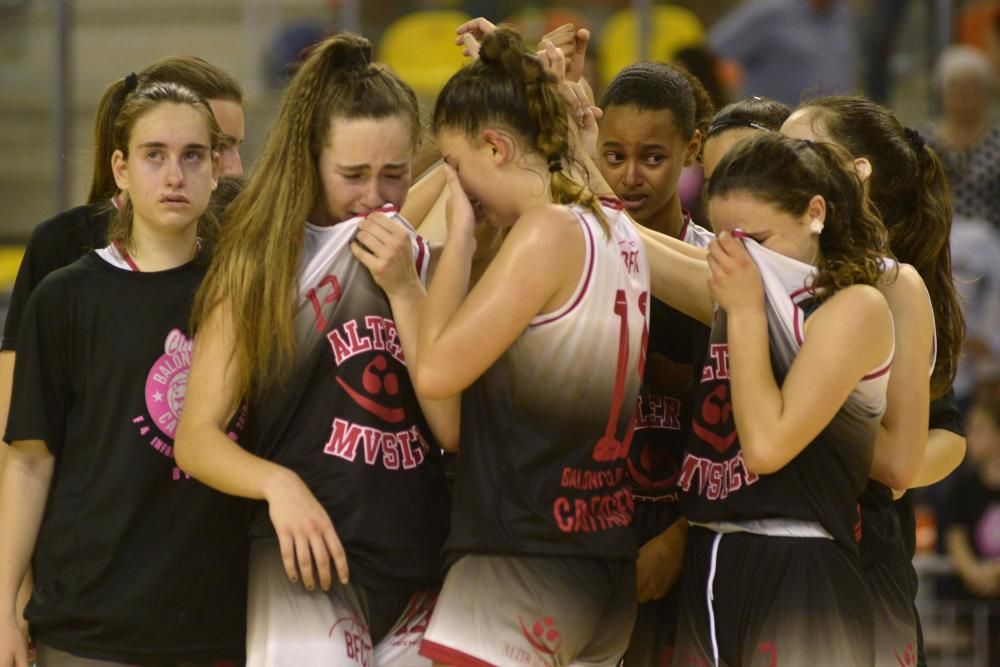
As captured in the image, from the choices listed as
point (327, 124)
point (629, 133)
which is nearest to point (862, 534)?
point (629, 133)

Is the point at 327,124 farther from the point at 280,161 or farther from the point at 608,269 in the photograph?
the point at 608,269

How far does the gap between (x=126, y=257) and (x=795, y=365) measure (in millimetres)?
1366

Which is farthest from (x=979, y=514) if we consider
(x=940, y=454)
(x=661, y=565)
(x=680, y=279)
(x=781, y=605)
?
(x=781, y=605)

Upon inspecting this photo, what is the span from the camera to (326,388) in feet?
10.00

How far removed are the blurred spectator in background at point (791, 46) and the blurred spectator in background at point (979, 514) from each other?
6.88 ft

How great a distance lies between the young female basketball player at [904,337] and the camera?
322cm

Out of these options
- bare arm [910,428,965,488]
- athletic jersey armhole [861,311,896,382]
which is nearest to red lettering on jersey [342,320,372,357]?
athletic jersey armhole [861,311,896,382]

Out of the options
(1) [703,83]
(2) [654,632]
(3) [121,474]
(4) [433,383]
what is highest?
(1) [703,83]

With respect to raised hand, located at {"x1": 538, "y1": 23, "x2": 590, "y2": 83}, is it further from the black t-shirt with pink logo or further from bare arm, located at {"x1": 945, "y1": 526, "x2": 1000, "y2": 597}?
bare arm, located at {"x1": 945, "y1": 526, "x2": 1000, "y2": 597}

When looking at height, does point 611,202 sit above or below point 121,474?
above

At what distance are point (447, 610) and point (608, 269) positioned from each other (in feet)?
2.32

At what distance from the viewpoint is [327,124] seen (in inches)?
123

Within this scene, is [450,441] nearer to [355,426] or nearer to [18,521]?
[355,426]

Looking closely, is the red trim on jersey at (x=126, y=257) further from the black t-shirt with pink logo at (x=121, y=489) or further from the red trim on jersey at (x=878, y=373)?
the red trim on jersey at (x=878, y=373)
